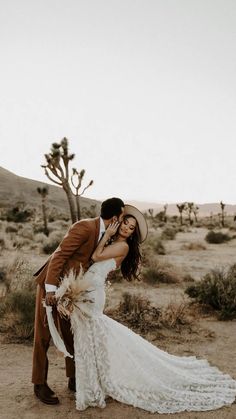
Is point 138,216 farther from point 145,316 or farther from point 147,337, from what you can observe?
point 145,316

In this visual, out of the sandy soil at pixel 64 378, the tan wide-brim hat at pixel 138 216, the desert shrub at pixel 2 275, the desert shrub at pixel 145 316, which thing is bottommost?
the sandy soil at pixel 64 378

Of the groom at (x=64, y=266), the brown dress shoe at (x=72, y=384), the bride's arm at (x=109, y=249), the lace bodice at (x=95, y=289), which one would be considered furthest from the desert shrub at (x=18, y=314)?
the bride's arm at (x=109, y=249)

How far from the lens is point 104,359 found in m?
4.19

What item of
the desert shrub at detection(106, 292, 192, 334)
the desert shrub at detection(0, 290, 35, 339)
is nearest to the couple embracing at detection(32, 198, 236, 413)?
the desert shrub at detection(0, 290, 35, 339)

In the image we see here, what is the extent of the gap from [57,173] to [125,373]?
67.0ft

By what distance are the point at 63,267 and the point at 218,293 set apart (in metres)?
4.49

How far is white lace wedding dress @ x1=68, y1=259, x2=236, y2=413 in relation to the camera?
13.6 ft

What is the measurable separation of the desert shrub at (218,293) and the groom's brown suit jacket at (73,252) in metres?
4.22

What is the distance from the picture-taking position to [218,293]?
8000 millimetres

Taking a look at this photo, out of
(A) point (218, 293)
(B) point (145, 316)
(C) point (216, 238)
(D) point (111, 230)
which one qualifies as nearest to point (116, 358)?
(D) point (111, 230)

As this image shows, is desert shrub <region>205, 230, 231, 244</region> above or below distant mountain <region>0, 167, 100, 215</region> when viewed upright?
below

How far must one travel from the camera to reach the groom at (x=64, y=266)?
4.08 meters

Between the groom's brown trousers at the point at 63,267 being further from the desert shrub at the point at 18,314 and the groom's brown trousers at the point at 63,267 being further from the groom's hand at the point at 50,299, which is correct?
the desert shrub at the point at 18,314

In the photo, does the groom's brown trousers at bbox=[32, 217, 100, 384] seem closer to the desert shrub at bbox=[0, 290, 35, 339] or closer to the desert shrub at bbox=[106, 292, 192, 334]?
the desert shrub at bbox=[0, 290, 35, 339]
